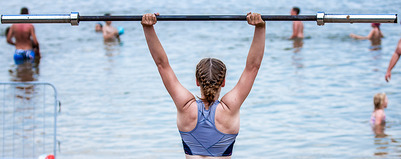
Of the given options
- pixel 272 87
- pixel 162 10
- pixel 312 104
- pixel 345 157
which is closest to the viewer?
pixel 345 157

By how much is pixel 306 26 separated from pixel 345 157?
15.5 m

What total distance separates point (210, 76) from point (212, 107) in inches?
6.8

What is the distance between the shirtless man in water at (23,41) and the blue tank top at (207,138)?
35.9ft

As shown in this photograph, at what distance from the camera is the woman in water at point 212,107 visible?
11.6 ft

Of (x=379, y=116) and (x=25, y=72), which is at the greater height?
(x=25, y=72)

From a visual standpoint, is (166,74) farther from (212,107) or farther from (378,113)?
(378,113)

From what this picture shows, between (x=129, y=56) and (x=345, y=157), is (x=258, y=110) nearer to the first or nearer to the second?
(x=345, y=157)

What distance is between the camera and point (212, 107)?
355 cm

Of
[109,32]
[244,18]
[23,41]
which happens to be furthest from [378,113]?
[109,32]

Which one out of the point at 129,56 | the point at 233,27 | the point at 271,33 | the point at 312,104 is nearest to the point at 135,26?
the point at 233,27

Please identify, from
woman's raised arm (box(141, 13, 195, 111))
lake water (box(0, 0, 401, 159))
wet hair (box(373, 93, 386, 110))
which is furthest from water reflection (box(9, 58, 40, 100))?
woman's raised arm (box(141, 13, 195, 111))

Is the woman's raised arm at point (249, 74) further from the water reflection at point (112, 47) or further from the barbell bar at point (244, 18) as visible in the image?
the water reflection at point (112, 47)

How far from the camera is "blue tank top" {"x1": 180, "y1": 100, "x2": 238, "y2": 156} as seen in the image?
354cm

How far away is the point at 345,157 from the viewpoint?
8414 mm
